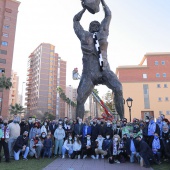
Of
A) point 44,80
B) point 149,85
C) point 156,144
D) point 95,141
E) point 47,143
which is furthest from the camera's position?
point 44,80

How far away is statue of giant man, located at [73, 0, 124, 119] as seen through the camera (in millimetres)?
11492

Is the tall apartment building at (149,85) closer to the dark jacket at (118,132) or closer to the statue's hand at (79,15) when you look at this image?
the statue's hand at (79,15)

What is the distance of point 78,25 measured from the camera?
12531mm

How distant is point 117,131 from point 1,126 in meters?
5.42

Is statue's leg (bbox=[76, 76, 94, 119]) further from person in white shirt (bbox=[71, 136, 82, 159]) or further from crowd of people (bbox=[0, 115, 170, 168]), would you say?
person in white shirt (bbox=[71, 136, 82, 159])

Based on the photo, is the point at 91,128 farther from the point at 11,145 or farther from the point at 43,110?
the point at 43,110

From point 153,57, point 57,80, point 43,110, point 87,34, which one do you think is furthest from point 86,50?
point 57,80

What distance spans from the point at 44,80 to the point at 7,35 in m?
30.8

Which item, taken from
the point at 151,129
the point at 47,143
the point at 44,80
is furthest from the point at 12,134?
the point at 44,80

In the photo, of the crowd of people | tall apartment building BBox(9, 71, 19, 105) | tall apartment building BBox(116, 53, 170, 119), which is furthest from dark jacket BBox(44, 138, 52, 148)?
tall apartment building BBox(9, 71, 19, 105)

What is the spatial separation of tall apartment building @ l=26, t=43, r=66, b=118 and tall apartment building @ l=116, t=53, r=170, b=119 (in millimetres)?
37635

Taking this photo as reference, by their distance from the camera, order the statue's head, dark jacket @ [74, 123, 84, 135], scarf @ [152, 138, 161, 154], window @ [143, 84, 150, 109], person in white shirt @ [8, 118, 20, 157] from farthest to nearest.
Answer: window @ [143, 84, 150, 109], the statue's head, dark jacket @ [74, 123, 84, 135], person in white shirt @ [8, 118, 20, 157], scarf @ [152, 138, 161, 154]

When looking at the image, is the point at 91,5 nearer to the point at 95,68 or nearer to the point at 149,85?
the point at 95,68

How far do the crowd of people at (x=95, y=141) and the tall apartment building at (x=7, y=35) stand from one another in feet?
138
